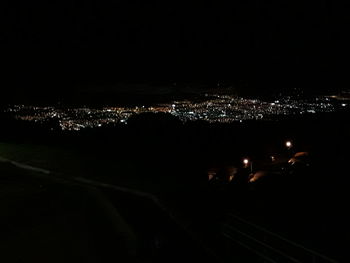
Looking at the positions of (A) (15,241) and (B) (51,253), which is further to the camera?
(A) (15,241)

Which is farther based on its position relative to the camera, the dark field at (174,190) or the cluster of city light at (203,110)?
the cluster of city light at (203,110)

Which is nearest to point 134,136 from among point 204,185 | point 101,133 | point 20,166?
point 101,133

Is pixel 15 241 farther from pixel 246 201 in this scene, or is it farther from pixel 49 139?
pixel 49 139

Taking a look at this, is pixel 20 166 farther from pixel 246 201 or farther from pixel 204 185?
pixel 246 201

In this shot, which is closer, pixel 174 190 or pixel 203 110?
pixel 174 190

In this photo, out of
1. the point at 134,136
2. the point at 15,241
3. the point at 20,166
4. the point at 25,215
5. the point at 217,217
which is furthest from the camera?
the point at 134,136

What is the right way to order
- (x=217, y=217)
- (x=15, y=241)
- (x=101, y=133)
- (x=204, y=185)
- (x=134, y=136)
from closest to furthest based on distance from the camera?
(x=15, y=241) < (x=217, y=217) < (x=204, y=185) < (x=134, y=136) < (x=101, y=133)

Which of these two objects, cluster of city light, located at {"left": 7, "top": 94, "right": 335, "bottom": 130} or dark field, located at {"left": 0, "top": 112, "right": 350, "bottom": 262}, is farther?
cluster of city light, located at {"left": 7, "top": 94, "right": 335, "bottom": 130}
